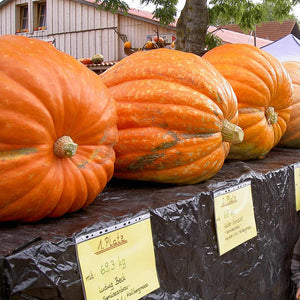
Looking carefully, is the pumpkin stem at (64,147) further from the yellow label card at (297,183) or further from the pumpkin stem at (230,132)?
the yellow label card at (297,183)

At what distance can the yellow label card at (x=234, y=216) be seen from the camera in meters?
1.14

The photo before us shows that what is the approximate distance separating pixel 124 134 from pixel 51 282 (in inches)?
22.5

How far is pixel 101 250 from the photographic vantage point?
0.75m

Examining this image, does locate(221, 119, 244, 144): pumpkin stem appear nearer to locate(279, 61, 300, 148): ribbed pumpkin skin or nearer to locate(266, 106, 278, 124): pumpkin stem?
locate(266, 106, 278, 124): pumpkin stem

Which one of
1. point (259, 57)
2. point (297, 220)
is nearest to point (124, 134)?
point (259, 57)

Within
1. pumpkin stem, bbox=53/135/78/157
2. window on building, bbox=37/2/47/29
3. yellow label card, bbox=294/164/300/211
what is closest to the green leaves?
yellow label card, bbox=294/164/300/211

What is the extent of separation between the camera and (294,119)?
1.88 metres

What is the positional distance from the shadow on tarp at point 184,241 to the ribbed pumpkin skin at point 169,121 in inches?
2.4

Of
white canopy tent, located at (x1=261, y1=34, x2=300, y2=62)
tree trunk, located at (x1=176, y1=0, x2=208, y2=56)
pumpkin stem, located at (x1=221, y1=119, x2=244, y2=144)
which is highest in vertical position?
white canopy tent, located at (x1=261, y1=34, x2=300, y2=62)

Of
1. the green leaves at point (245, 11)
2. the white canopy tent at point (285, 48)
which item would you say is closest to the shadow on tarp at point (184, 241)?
the white canopy tent at point (285, 48)

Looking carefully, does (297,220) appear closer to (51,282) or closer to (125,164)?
(125,164)

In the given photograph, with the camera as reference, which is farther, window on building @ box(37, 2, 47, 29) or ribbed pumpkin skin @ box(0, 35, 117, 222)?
window on building @ box(37, 2, 47, 29)

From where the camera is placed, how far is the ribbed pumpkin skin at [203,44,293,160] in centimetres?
149

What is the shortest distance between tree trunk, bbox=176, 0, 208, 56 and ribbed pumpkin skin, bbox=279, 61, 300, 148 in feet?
4.58
